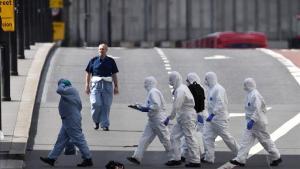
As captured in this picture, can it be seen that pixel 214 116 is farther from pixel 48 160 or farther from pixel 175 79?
pixel 48 160

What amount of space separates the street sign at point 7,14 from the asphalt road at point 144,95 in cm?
212

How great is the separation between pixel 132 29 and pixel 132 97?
52.5m

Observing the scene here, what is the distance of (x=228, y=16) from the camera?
278 ft

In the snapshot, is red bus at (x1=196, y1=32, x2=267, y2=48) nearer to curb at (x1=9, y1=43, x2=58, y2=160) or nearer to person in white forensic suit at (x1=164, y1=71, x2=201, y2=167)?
curb at (x1=9, y1=43, x2=58, y2=160)

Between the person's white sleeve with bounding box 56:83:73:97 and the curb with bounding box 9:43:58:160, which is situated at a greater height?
the person's white sleeve with bounding box 56:83:73:97

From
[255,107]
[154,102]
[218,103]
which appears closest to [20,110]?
[154,102]

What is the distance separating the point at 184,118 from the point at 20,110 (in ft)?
18.4

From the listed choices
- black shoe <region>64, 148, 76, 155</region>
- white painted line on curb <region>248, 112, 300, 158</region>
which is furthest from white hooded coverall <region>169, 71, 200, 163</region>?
white painted line on curb <region>248, 112, 300, 158</region>

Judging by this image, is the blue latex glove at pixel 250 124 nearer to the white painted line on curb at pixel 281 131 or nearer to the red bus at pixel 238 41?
the white painted line on curb at pixel 281 131

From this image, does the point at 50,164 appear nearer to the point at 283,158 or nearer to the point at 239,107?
the point at 283,158

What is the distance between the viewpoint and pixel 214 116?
20.8m

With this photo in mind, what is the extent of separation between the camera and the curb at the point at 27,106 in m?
20.9

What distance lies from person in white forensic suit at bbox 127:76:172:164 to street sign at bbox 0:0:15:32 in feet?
13.6

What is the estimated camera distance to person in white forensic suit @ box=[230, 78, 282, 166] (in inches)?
798
